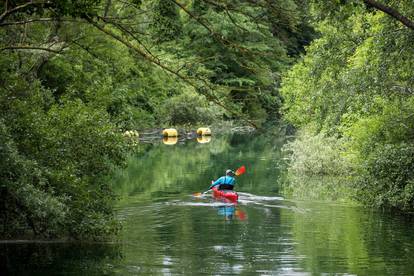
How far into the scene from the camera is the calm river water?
16.4 metres

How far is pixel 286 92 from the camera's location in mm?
52750

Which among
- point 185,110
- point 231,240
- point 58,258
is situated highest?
point 185,110

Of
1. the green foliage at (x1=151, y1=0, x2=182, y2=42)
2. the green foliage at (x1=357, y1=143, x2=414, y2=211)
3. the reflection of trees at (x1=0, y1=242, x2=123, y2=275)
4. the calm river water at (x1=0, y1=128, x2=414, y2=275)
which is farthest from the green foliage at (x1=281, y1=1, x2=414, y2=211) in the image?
the reflection of trees at (x1=0, y1=242, x2=123, y2=275)

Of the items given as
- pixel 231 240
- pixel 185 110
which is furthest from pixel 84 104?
pixel 185 110

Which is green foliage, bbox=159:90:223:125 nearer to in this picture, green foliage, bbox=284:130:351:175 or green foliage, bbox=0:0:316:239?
green foliage, bbox=284:130:351:175

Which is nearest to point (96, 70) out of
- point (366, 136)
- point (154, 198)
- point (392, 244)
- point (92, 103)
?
point (154, 198)

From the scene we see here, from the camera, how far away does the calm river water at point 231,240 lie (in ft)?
53.8

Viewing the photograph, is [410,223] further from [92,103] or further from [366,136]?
[92,103]

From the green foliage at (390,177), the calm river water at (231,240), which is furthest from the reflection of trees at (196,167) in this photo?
the green foliage at (390,177)

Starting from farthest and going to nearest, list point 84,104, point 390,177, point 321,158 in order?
point 321,158
point 390,177
point 84,104

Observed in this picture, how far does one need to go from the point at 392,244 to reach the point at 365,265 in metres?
3.03

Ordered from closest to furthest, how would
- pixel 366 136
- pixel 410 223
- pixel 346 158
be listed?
pixel 410 223
pixel 366 136
pixel 346 158

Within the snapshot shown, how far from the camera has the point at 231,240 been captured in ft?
66.8

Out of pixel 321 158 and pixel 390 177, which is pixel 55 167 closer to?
pixel 390 177
